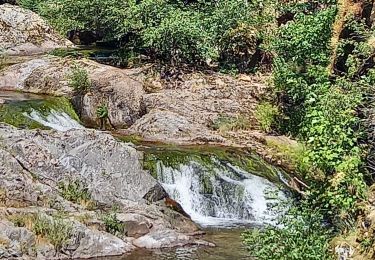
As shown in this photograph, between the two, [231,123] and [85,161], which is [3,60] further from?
[85,161]

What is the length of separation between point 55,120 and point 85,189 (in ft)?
20.6

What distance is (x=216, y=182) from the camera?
16359 mm

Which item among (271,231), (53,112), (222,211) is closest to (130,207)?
(222,211)

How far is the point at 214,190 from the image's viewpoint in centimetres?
1616

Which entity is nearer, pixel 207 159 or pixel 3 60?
pixel 207 159

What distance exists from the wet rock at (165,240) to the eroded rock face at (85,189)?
20 millimetres

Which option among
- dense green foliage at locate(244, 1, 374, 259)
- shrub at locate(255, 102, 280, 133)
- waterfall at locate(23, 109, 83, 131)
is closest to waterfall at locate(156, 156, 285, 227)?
dense green foliage at locate(244, 1, 374, 259)

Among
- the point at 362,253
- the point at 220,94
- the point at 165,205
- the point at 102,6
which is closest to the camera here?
the point at 362,253

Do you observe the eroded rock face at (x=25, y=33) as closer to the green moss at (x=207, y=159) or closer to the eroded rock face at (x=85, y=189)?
the green moss at (x=207, y=159)

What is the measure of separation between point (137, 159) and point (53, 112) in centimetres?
537

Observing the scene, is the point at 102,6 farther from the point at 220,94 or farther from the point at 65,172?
the point at 65,172

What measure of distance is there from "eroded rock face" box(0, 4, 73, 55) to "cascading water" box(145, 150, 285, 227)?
14.7 m

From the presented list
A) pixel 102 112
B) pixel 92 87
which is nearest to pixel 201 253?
pixel 102 112

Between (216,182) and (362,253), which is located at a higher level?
(362,253)
